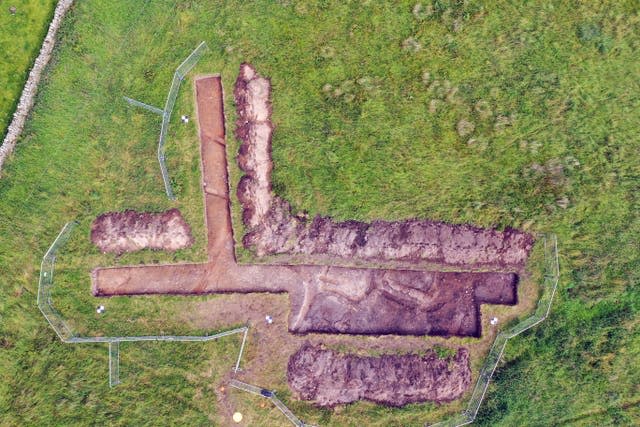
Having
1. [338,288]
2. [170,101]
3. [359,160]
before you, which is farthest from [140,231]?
[359,160]

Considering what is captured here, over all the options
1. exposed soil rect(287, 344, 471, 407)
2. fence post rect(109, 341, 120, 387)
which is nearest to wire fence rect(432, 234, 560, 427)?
exposed soil rect(287, 344, 471, 407)

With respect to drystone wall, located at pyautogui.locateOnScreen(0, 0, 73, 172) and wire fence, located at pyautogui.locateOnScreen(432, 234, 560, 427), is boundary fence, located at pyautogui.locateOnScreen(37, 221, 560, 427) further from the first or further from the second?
drystone wall, located at pyautogui.locateOnScreen(0, 0, 73, 172)

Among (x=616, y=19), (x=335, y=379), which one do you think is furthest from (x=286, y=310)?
(x=616, y=19)

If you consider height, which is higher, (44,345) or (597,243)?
(597,243)

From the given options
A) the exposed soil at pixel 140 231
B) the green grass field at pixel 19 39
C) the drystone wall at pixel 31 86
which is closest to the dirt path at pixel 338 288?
the exposed soil at pixel 140 231

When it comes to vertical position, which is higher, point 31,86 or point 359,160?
point 31,86

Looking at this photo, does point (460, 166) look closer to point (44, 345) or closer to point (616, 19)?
point (616, 19)

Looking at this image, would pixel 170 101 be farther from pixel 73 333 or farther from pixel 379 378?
pixel 379 378
